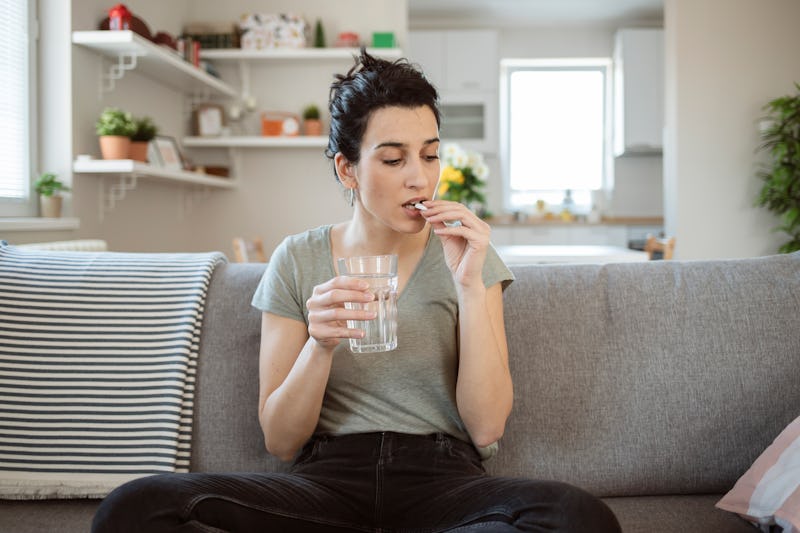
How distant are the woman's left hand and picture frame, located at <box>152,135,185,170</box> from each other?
2.91 m

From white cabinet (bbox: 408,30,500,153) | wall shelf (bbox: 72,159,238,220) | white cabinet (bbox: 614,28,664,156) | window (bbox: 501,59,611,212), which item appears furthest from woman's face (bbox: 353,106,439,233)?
window (bbox: 501,59,611,212)

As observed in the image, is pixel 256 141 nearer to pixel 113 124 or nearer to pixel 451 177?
pixel 113 124

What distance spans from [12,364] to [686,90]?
4.85 m

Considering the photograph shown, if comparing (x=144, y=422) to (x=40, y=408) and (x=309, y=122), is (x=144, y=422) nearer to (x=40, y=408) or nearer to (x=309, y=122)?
(x=40, y=408)

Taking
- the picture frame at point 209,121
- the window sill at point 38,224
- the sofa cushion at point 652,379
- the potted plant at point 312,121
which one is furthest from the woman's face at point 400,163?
the picture frame at point 209,121

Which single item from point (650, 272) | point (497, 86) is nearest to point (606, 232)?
point (497, 86)

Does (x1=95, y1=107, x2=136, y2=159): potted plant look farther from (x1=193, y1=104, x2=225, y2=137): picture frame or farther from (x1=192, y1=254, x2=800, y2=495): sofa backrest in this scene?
(x1=192, y1=254, x2=800, y2=495): sofa backrest

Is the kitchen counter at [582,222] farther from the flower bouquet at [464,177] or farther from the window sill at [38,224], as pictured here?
the window sill at [38,224]

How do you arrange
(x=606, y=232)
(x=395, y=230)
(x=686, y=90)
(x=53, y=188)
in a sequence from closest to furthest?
(x=395, y=230)
(x=53, y=188)
(x=686, y=90)
(x=606, y=232)

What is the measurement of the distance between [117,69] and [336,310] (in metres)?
3.05

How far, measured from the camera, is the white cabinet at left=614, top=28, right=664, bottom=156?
672 cm

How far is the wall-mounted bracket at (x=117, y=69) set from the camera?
355 cm

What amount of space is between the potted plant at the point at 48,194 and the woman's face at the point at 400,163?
218 cm

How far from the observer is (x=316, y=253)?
151 cm
